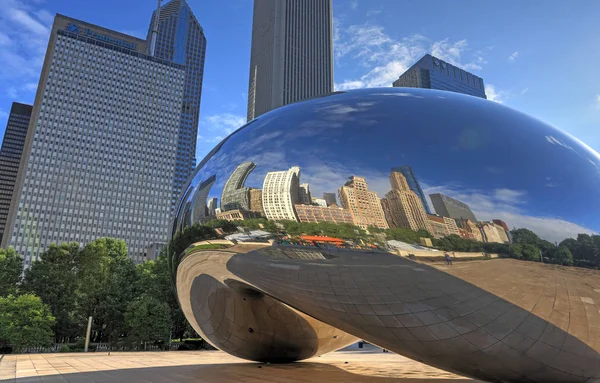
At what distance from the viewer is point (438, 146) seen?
5195 millimetres

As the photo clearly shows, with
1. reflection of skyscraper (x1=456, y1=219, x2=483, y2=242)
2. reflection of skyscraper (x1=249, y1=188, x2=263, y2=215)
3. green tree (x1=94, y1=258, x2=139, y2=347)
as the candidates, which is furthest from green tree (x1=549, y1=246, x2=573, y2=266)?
green tree (x1=94, y1=258, x2=139, y2=347)

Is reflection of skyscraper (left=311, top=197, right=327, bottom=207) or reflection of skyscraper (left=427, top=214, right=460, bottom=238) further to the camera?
reflection of skyscraper (left=311, top=197, right=327, bottom=207)

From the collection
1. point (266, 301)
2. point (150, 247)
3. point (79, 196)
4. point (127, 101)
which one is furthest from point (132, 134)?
point (266, 301)

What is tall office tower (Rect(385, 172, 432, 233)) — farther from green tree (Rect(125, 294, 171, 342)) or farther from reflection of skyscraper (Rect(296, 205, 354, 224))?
green tree (Rect(125, 294, 171, 342))

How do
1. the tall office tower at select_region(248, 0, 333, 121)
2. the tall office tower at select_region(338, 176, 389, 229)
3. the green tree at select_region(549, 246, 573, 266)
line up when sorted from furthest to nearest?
the tall office tower at select_region(248, 0, 333, 121) < the tall office tower at select_region(338, 176, 389, 229) < the green tree at select_region(549, 246, 573, 266)

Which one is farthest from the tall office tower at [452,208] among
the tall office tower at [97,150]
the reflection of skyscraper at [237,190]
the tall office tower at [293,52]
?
the tall office tower at [293,52]

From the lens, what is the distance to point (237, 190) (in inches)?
231

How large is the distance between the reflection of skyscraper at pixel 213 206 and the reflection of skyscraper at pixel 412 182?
2.75m

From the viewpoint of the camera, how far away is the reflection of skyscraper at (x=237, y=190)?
5.75 meters

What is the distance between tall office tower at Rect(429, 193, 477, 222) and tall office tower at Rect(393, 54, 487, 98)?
607 ft

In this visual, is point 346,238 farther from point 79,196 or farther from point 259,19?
point 259,19

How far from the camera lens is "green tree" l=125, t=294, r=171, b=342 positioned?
3278 centimetres

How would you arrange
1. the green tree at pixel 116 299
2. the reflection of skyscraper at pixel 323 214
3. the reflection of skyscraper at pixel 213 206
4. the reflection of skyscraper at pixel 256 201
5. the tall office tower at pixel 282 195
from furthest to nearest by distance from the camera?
the green tree at pixel 116 299 → the reflection of skyscraper at pixel 213 206 → the reflection of skyscraper at pixel 256 201 → the tall office tower at pixel 282 195 → the reflection of skyscraper at pixel 323 214

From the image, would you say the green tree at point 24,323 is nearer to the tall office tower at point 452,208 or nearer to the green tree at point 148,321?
the green tree at point 148,321
